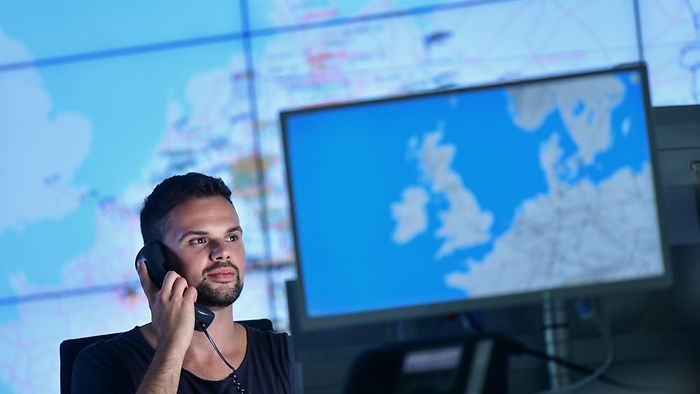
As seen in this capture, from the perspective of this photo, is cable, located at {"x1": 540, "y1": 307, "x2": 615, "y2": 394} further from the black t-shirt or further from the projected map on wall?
the projected map on wall

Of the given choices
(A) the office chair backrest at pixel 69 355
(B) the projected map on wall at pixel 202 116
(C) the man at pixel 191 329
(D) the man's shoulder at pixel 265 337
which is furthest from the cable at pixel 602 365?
(B) the projected map on wall at pixel 202 116

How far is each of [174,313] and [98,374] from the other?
173mm

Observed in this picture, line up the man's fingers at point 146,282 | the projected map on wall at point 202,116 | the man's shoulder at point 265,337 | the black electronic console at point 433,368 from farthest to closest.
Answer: the projected map on wall at point 202,116 < the man's shoulder at point 265,337 < the man's fingers at point 146,282 < the black electronic console at point 433,368

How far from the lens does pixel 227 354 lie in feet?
6.14

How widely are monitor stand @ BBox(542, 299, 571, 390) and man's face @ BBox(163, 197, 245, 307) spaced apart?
0.91 metres

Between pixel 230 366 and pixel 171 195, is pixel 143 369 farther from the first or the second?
pixel 171 195

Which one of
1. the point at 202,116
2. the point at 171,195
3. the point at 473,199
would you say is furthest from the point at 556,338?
the point at 202,116

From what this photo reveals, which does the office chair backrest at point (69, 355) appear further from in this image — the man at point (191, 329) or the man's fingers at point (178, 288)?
the man's fingers at point (178, 288)

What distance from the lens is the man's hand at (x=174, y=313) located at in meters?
1.73

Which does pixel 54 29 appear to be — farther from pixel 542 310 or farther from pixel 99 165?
pixel 542 310

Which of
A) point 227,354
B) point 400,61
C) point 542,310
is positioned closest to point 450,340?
point 542,310

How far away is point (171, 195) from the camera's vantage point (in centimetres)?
193

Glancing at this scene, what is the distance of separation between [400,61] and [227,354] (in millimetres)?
2043

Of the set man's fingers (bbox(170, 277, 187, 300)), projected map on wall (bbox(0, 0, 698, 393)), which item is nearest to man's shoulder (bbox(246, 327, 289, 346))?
man's fingers (bbox(170, 277, 187, 300))
